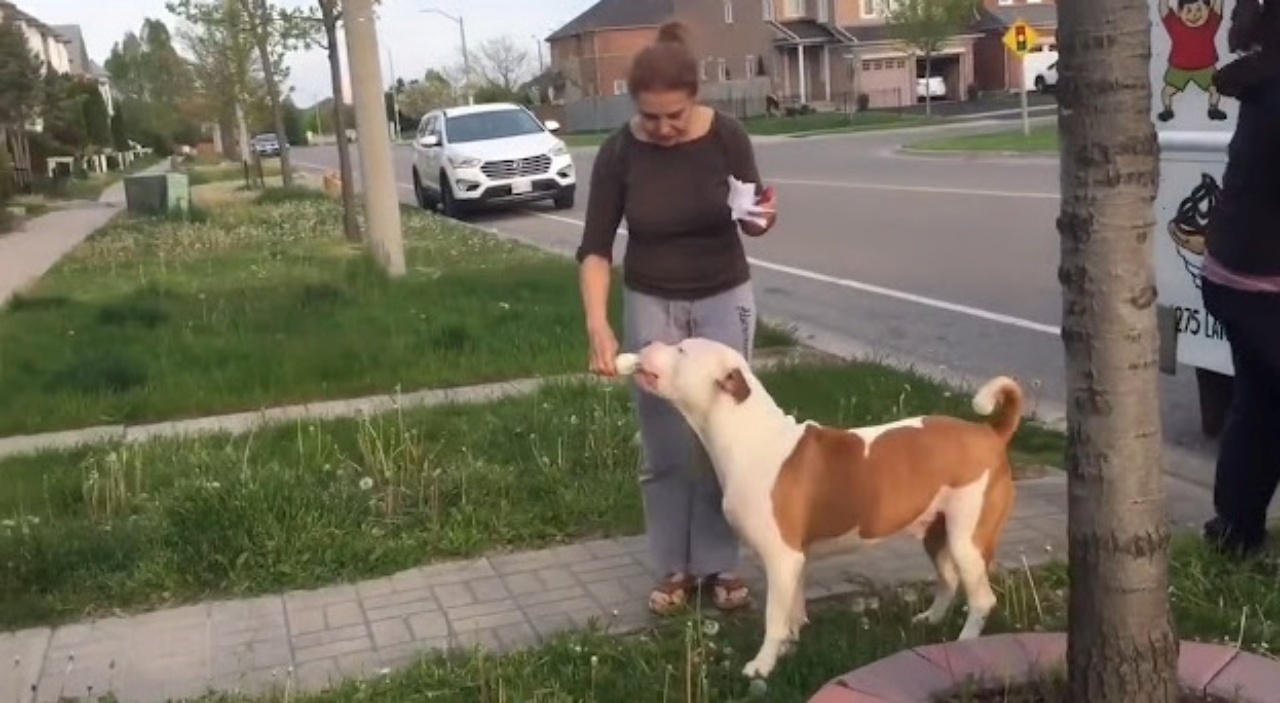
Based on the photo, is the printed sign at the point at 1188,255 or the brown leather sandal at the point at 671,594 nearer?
the brown leather sandal at the point at 671,594

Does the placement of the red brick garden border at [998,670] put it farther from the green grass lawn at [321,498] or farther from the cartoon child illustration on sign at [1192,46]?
the cartoon child illustration on sign at [1192,46]

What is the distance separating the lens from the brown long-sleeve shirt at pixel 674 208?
15.1 feet

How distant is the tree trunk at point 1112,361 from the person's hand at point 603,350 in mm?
1616

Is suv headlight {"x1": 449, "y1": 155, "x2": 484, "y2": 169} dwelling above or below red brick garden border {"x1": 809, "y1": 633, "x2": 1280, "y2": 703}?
above

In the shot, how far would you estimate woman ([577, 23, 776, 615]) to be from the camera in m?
4.49

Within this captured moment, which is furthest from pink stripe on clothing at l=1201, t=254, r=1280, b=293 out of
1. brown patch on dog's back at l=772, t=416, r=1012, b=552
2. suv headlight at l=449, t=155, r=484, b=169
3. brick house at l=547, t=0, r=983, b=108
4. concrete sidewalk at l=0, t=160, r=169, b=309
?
brick house at l=547, t=0, r=983, b=108

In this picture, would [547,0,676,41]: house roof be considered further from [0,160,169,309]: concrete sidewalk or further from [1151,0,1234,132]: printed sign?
[1151,0,1234,132]: printed sign

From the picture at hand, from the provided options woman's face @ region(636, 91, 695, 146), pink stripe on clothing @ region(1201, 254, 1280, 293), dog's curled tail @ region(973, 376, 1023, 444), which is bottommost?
dog's curled tail @ region(973, 376, 1023, 444)

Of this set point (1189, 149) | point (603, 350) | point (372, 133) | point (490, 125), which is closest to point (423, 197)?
point (490, 125)

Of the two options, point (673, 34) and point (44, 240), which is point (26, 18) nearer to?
point (44, 240)

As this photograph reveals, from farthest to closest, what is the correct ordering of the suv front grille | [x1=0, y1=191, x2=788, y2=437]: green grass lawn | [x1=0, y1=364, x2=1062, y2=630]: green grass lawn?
the suv front grille
[x1=0, y1=191, x2=788, y2=437]: green grass lawn
[x1=0, y1=364, x2=1062, y2=630]: green grass lawn

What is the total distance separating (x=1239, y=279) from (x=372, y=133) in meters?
10.4

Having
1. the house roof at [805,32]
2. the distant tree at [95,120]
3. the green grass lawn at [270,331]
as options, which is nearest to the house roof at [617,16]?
the house roof at [805,32]

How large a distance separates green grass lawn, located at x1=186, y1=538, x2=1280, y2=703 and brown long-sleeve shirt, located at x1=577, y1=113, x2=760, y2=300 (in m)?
1.08
